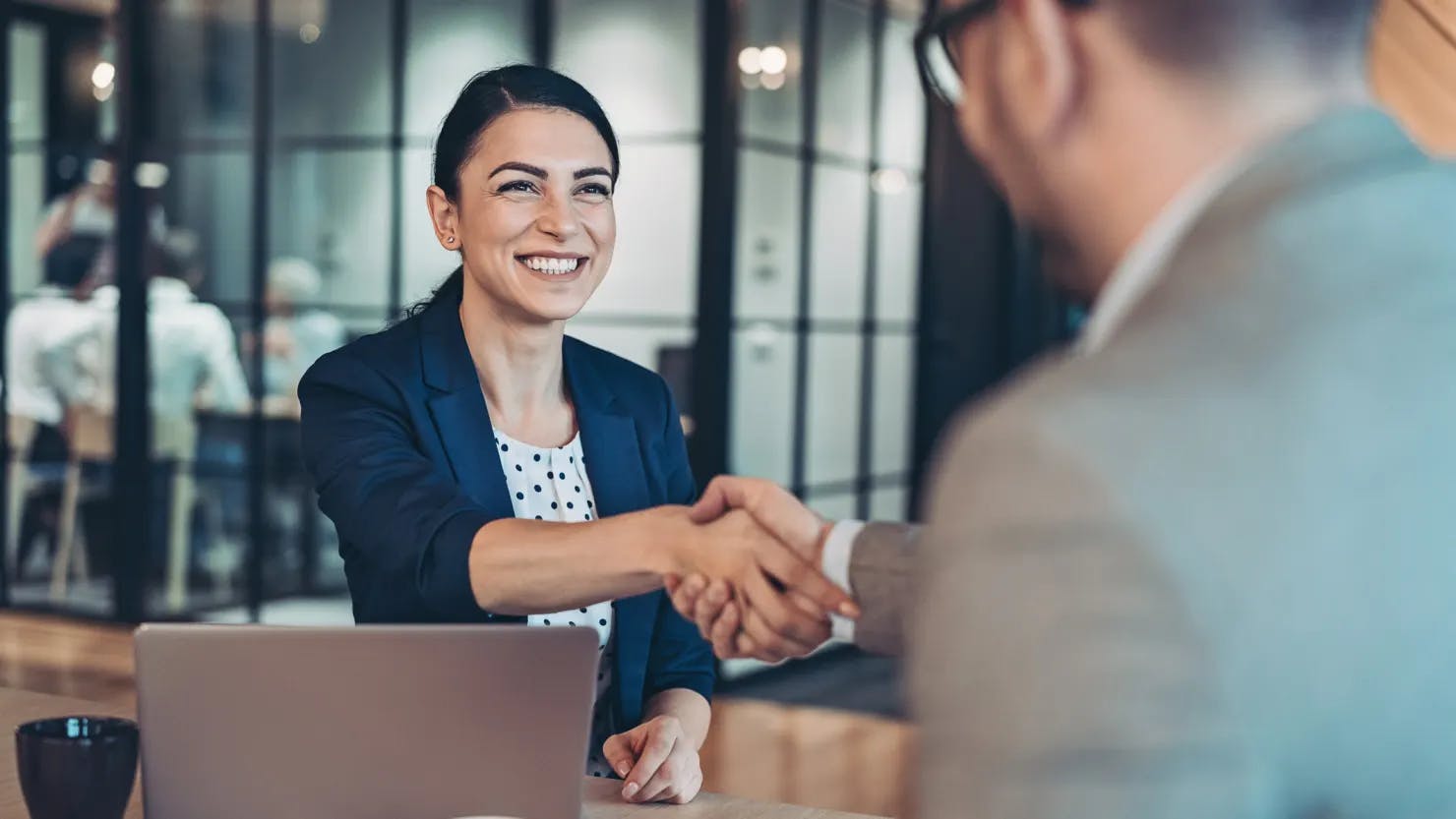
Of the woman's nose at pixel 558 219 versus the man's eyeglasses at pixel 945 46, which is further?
the woman's nose at pixel 558 219

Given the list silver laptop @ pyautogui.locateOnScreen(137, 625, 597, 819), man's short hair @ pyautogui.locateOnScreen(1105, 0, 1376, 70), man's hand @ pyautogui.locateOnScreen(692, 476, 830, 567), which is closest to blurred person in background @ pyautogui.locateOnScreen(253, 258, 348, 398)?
man's hand @ pyautogui.locateOnScreen(692, 476, 830, 567)

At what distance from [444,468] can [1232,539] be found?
49.3 inches

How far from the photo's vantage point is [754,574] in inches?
49.2

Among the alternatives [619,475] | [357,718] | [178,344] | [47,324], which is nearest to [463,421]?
[619,475]

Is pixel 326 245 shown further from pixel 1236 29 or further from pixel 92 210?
pixel 1236 29

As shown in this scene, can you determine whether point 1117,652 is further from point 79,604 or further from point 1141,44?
point 79,604

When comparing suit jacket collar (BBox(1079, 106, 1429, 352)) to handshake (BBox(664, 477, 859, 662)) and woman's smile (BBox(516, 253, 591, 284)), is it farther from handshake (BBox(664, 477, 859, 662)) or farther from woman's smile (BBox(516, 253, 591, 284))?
woman's smile (BBox(516, 253, 591, 284))

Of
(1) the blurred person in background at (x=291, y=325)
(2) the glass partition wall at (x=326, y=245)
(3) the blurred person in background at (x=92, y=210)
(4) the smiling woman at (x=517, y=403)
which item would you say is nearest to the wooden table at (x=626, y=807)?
(4) the smiling woman at (x=517, y=403)

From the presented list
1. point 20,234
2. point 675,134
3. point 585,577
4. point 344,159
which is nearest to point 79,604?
point 20,234

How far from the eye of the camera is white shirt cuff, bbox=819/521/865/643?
1080 mm

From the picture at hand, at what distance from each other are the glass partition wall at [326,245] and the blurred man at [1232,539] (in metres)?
4.06

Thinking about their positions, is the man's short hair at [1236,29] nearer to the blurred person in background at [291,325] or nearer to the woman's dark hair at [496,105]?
the woman's dark hair at [496,105]

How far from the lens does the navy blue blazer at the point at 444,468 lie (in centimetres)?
148

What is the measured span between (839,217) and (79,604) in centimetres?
329
